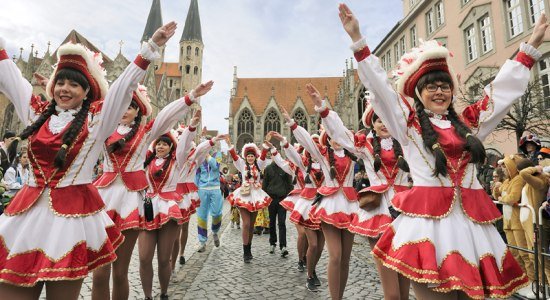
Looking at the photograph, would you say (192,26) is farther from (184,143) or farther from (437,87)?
(437,87)

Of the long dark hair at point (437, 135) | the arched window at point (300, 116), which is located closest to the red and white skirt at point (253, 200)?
the long dark hair at point (437, 135)

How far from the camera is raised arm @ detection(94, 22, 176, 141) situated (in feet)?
8.37

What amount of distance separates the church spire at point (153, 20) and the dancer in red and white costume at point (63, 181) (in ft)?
249

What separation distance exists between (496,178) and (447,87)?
6899 mm

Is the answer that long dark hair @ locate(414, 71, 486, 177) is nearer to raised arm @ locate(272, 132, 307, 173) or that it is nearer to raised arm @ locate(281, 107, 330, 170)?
raised arm @ locate(281, 107, 330, 170)

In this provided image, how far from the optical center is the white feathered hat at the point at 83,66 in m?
2.57

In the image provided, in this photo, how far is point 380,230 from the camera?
11.6 feet

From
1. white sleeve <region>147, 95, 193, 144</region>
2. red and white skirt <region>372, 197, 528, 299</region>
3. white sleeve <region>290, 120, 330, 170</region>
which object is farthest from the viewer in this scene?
white sleeve <region>290, 120, 330, 170</region>

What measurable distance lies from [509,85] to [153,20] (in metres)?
80.1

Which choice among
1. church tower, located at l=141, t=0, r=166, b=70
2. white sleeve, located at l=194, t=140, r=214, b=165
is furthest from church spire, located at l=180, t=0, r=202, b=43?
white sleeve, located at l=194, t=140, r=214, b=165

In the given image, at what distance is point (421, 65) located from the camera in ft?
8.16

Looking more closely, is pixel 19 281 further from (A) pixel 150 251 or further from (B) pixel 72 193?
(A) pixel 150 251

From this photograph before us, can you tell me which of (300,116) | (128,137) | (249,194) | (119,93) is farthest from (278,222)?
(300,116)

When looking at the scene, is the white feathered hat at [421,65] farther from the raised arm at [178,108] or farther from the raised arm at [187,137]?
the raised arm at [187,137]
